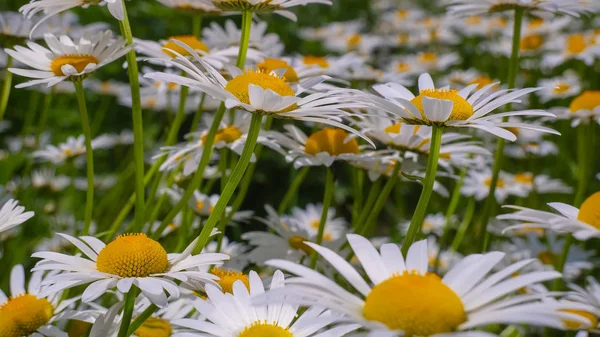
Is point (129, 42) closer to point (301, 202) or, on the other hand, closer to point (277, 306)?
point (277, 306)

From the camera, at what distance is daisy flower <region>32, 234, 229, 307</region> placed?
0.75 metres

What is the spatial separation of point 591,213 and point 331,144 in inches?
19.3

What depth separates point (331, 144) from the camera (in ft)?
3.95

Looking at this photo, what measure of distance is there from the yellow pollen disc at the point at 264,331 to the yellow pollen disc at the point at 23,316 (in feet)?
1.10

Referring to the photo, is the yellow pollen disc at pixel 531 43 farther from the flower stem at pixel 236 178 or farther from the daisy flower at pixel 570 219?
the flower stem at pixel 236 178

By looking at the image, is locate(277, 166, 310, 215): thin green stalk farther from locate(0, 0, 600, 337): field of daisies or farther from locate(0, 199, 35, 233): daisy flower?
locate(0, 199, 35, 233): daisy flower

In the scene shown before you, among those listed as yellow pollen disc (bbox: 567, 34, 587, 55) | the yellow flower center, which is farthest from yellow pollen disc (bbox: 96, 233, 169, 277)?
yellow pollen disc (bbox: 567, 34, 587, 55)

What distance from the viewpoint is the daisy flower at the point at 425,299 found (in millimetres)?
581

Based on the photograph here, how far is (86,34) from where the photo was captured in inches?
45.7

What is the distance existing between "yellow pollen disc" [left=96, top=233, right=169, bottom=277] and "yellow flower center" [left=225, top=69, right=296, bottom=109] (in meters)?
0.22

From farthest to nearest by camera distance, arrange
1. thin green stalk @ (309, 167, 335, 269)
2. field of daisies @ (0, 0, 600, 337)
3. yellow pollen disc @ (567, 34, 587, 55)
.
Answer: yellow pollen disc @ (567, 34, 587, 55)
thin green stalk @ (309, 167, 335, 269)
field of daisies @ (0, 0, 600, 337)

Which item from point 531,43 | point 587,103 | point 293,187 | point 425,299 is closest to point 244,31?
point 293,187

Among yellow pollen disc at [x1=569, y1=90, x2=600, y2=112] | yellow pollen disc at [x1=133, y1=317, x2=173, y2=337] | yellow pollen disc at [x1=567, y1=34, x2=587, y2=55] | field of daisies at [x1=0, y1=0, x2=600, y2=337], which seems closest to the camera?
field of daisies at [x1=0, y1=0, x2=600, y2=337]

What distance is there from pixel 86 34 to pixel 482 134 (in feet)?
4.58
